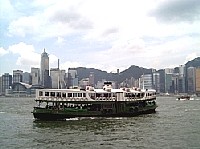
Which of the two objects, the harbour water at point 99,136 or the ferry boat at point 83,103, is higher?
the ferry boat at point 83,103

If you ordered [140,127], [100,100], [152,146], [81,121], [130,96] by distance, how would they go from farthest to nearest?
[130,96], [100,100], [81,121], [140,127], [152,146]

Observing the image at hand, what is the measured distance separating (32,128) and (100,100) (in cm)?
1529

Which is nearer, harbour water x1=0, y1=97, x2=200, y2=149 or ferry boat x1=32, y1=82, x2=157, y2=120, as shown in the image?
harbour water x1=0, y1=97, x2=200, y2=149

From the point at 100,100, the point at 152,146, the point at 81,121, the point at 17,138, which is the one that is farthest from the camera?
the point at 100,100

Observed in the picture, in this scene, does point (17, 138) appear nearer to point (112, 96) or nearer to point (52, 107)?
point (52, 107)

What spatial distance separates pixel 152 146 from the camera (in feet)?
121

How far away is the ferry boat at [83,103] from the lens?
5872 centimetres

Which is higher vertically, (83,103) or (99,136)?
(83,103)

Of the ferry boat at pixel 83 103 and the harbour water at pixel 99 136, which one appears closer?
the harbour water at pixel 99 136

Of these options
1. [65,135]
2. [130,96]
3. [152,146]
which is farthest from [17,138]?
[130,96]

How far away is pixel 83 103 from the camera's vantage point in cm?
6084

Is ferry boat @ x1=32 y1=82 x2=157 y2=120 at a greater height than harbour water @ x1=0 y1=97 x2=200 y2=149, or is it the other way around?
ferry boat @ x1=32 y1=82 x2=157 y2=120

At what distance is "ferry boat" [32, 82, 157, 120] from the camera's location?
58.7m

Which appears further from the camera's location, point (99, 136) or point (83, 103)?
point (83, 103)
